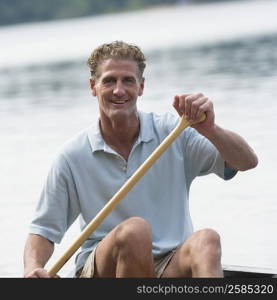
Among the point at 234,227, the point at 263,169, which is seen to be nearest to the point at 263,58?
the point at 263,169

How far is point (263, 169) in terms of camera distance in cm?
1255

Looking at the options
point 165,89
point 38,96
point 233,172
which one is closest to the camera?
point 233,172

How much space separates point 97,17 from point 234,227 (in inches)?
2924

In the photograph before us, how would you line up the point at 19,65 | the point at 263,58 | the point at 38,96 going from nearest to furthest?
the point at 38,96, the point at 263,58, the point at 19,65

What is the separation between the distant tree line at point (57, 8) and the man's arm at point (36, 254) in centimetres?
7305

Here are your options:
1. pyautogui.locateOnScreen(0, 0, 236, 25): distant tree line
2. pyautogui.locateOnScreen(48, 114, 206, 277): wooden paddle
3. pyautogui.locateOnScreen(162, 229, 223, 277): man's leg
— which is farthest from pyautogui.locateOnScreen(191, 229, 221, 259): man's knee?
pyautogui.locateOnScreen(0, 0, 236, 25): distant tree line

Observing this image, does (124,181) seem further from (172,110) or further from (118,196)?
(172,110)

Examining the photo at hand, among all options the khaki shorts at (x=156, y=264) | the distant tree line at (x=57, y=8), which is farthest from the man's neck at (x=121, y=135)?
the distant tree line at (x=57, y=8)

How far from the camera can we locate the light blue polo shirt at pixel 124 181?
604 cm

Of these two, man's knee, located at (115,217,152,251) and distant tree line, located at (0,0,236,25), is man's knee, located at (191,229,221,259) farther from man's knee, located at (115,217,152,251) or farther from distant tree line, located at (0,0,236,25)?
distant tree line, located at (0,0,236,25)

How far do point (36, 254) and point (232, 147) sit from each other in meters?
1.01

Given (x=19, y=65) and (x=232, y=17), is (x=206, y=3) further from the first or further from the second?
(x=19, y=65)

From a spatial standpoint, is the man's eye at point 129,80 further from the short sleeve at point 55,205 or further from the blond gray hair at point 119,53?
the short sleeve at point 55,205

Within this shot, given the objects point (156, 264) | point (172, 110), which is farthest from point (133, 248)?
point (172, 110)
